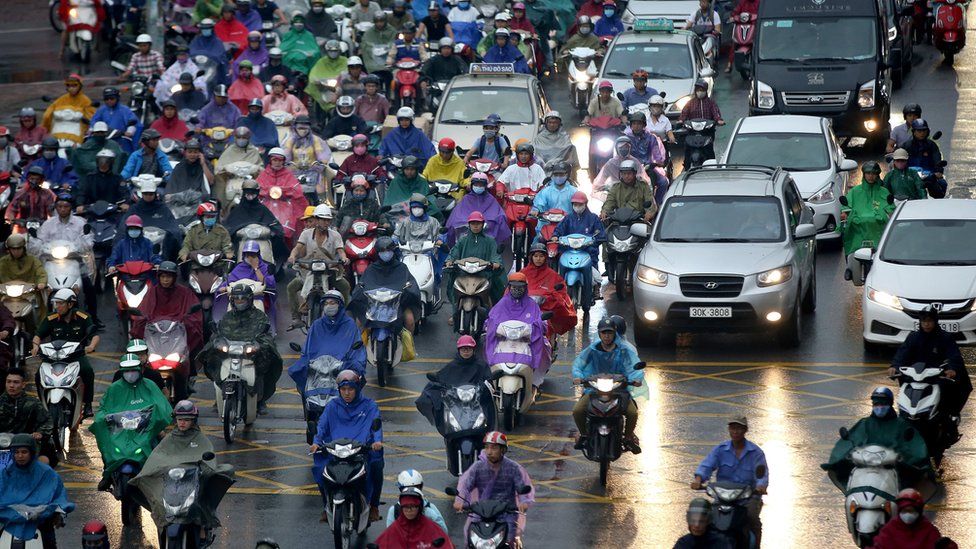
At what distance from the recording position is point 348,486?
1766 cm

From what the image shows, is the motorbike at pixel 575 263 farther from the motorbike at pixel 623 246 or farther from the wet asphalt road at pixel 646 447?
the motorbike at pixel 623 246

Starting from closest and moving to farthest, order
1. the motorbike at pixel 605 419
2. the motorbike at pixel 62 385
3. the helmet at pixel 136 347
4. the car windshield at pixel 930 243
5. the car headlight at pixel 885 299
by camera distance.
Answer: the motorbike at pixel 605 419, the helmet at pixel 136 347, the motorbike at pixel 62 385, the car headlight at pixel 885 299, the car windshield at pixel 930 243

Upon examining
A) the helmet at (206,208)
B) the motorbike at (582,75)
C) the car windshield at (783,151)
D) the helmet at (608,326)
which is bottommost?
the motorbike at (582,75)

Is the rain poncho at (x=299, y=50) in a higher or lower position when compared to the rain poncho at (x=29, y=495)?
lower

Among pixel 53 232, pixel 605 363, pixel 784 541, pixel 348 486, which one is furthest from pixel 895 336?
pixel 53 232

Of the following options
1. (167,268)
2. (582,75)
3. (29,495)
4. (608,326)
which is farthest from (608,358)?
(582,75)

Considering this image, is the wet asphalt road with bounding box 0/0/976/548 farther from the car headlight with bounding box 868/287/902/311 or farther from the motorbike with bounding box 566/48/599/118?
the motorbike with bounding box 566/48/599/118

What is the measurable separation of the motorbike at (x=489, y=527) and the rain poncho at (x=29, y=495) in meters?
3.49

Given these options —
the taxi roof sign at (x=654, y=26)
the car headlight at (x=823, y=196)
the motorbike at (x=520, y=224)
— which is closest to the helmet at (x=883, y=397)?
the motorbike at (x=520, y=224)

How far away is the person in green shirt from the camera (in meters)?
27.2

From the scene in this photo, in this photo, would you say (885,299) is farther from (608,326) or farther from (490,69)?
(490,69)

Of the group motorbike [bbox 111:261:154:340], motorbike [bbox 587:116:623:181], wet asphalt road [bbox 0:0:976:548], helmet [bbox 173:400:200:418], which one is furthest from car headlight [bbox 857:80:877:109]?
helmet [bbox 173:400:200:418]

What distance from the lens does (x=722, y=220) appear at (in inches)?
965

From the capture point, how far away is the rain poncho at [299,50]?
35.9m
